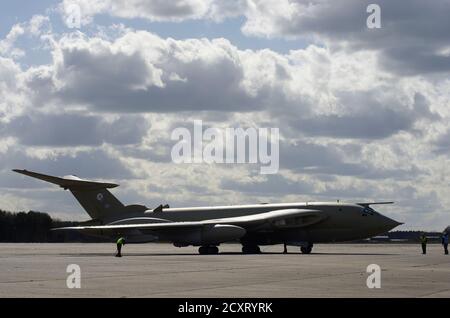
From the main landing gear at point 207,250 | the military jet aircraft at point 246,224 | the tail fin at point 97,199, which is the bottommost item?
the main landing gear at point 207,250

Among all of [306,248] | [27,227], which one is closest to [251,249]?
[306,248]

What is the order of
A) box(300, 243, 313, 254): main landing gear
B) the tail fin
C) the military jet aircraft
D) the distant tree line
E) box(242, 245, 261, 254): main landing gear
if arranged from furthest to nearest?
the distant tree line → the tail fin → box(242, 245, 261, 254): main landing gear → box(300, 243, 313, 254): main landing gear → the military jet aircraft

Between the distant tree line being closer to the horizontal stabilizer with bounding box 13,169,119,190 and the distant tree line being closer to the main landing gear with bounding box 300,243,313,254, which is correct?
the horizontal stabilizer with bounding box 13,169,119,190

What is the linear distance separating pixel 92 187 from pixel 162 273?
1333 inches

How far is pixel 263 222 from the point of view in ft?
172

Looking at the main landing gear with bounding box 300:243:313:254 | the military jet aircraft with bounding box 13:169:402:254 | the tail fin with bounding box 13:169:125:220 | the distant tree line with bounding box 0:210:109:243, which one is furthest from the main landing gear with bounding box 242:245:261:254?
the distant tree line with bounding box 0:210:109:243

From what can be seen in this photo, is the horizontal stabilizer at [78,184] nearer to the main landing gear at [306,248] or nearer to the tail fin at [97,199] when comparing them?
the tail fin at [97,199]

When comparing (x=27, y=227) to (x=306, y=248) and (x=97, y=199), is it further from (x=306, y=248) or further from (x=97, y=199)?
(x=306, y=248)

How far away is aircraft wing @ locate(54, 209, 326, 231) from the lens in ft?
169

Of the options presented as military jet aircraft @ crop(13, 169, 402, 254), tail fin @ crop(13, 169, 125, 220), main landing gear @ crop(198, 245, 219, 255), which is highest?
tail fin @ crop(13, 169, 125, 220)

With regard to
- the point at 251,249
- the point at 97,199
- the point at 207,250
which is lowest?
the point at 207,250

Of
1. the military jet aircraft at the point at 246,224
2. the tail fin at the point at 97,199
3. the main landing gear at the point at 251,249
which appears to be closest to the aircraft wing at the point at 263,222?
the military jet aircraft at the point at 246,224

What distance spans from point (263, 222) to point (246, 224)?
1236 mm

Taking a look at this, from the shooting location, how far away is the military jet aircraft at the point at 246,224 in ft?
168
